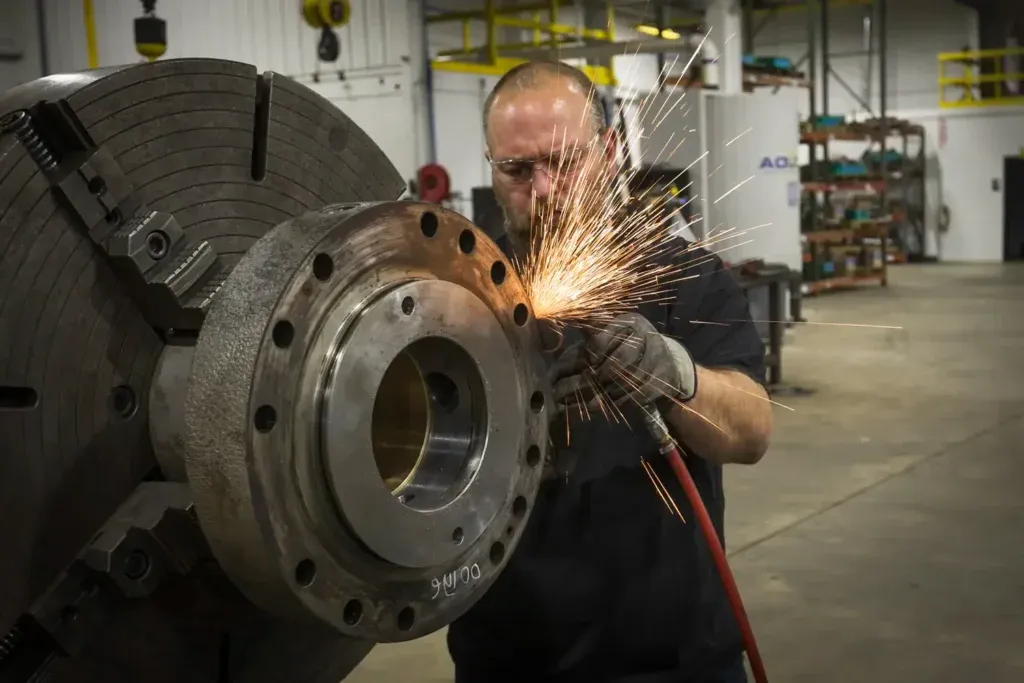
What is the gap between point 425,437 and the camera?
2.45ft

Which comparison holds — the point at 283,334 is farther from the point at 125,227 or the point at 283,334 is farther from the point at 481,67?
the point at 481,67

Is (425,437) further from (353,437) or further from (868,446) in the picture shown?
(868,446)

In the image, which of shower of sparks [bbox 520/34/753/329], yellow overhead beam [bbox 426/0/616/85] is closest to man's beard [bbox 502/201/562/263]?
shower of sparks [bbox 520/34/753/329]

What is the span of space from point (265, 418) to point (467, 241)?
20 cm

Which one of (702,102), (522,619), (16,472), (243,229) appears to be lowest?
(522,619)

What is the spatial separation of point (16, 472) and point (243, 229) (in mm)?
227

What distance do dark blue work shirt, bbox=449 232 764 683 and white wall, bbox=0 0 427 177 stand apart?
4819 millimetres

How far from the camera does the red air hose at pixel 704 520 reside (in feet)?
3.81

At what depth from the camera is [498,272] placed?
0.74 metres

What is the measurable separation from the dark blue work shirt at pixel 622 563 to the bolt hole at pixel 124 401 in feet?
2.39

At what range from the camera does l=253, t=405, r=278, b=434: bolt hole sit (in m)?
0.58

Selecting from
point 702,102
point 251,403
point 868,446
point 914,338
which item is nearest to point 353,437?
point 251,403

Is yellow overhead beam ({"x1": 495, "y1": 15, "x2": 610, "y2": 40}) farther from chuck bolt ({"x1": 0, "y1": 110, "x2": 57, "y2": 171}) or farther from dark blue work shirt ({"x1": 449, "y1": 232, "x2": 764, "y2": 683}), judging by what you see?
chuck bolt ({"x1": 0, "y1": 110, "x2": 57, "y2": 171})

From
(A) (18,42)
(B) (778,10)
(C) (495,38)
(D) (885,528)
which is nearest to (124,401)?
(D) (885,528)
